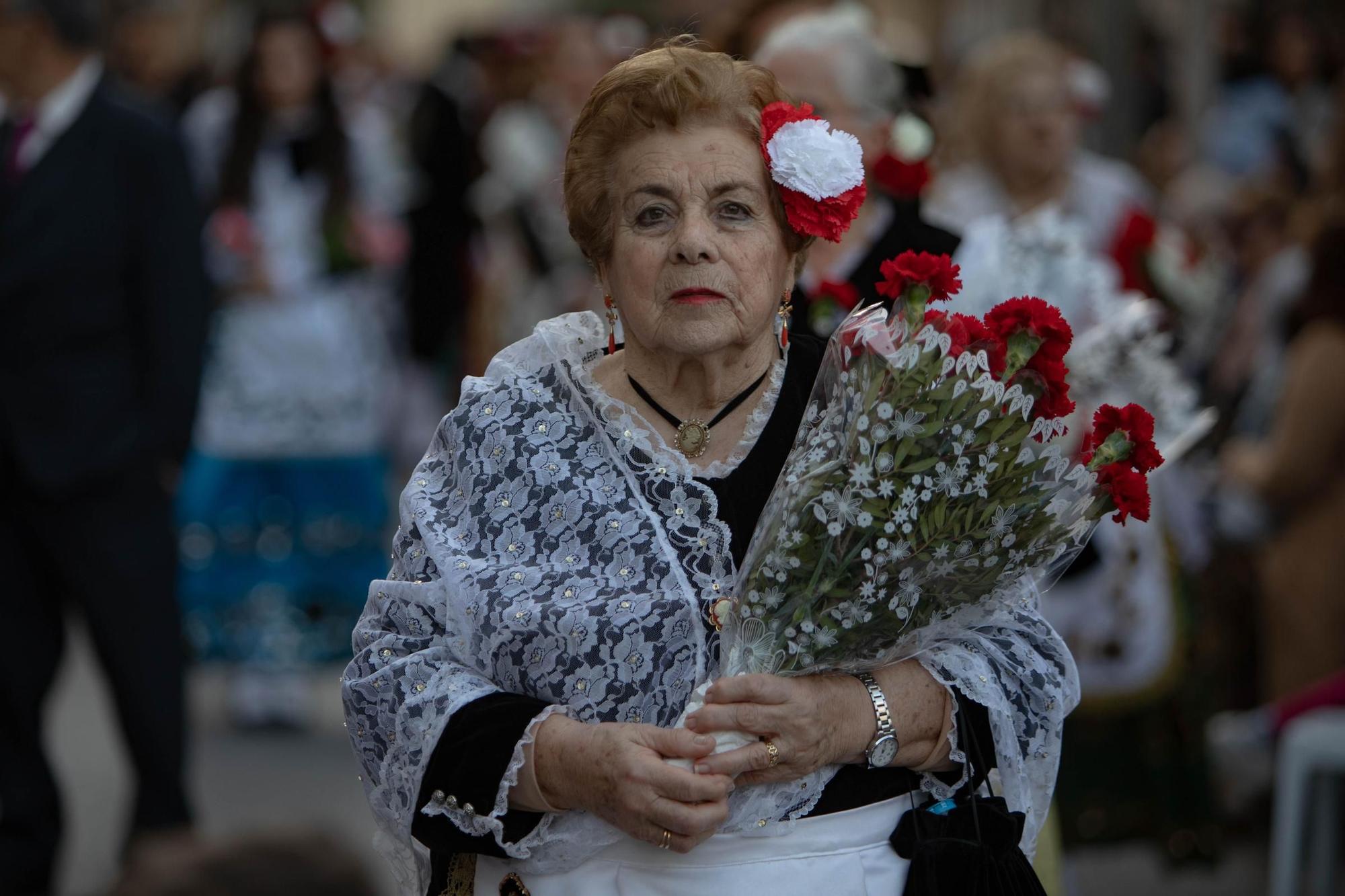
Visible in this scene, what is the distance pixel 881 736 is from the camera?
284 cm

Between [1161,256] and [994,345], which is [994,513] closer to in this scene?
[994,345]

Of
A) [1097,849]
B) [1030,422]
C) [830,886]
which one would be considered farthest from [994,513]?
[1097,849]

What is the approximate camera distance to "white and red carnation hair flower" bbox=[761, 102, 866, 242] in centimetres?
293

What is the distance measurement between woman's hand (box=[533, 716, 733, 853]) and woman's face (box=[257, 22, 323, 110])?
20.3 ft

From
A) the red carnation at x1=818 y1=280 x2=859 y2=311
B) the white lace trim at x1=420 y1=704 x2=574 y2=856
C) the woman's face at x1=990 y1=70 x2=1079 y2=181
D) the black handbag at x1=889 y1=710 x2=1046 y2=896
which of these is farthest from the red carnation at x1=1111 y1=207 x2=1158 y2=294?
the white lace trim at x1=420 y1=704 x2=574 y2=856

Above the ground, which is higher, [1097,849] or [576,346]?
[576,346]

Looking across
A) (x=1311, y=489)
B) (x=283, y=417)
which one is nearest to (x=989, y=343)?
(x=1311, y=489)

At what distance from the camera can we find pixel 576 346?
10.5 ft

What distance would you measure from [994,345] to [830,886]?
0.83 meters

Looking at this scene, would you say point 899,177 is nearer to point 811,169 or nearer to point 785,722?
point 811,169

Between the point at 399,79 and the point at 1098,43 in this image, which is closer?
the point at 1098,43

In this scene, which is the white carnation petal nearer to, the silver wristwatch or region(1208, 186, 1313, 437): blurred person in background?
the silver wristwatch

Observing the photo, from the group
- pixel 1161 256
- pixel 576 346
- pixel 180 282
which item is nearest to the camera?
pixel 576 346

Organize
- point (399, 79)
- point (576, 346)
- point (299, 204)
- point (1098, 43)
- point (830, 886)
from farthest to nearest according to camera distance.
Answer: point (399, 79) → point (1098, 43) → point (299, 204) → point (576, 346) → point (830, 886)
